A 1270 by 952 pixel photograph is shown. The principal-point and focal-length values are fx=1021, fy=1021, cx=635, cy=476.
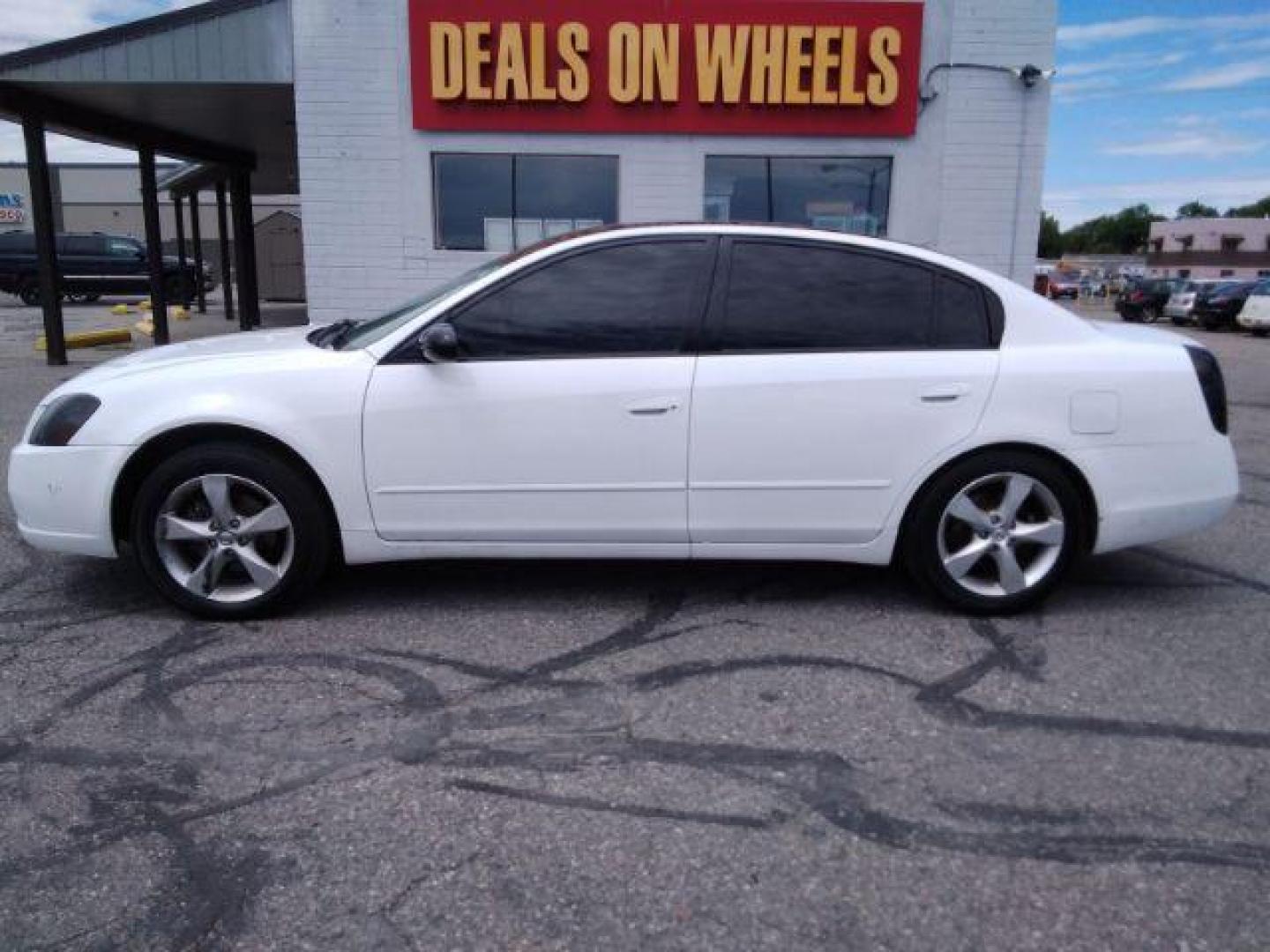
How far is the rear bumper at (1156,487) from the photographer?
13.5ft

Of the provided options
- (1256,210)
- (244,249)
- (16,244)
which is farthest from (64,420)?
(1256,210)

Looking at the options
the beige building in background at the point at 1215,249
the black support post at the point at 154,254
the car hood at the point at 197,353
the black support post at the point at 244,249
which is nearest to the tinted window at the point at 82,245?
the black support post at the point at 244,249

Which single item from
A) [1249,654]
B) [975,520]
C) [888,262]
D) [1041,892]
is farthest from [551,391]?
[1249,654]

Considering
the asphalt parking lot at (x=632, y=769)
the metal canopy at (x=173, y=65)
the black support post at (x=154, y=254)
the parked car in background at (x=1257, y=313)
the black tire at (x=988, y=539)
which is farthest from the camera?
the parked car in background at (x=1257, y=313)

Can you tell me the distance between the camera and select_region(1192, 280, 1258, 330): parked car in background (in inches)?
1056

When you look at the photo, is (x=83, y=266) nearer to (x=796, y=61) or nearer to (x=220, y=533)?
(x=796, y=61)

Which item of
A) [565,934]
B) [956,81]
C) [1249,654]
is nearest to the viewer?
[565,934]

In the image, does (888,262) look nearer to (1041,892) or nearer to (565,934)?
(1041,892)

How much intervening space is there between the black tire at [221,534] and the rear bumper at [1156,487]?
3.06 m

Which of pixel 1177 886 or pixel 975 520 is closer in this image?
pixel 1177 886

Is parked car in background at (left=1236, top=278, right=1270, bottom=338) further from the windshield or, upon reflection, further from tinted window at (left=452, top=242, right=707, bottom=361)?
the windshield

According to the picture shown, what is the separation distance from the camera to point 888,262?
13.8 feet

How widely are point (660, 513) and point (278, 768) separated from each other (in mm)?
1748

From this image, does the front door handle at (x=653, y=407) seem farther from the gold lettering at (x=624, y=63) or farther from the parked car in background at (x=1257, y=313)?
the parked car in background at (x=1257, y=313)
